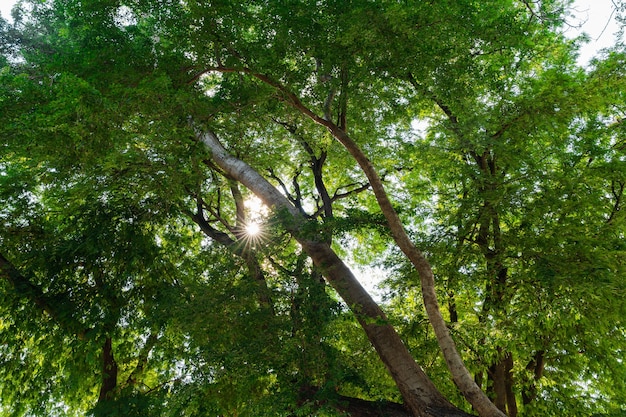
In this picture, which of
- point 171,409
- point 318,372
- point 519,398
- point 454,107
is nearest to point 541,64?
point 454,107

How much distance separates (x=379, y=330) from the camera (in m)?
5.86

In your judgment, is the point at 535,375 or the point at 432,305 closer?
the point at 432,305

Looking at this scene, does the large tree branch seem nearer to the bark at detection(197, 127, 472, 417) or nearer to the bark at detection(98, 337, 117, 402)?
the bark at detection(98, 337, 117, 402)

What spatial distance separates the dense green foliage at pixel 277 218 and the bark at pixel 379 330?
1.06 ft

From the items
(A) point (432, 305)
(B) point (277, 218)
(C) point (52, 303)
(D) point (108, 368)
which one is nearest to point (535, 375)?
(A) point (432, 305)

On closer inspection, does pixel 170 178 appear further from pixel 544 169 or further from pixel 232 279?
pixel 544 169

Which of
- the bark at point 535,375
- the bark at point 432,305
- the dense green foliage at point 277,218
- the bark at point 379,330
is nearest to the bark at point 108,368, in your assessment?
the dense green foliage at point 277,218

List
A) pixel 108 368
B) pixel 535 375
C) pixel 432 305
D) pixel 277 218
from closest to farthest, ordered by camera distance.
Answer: pixel 432 305, pixel 277 218, pixel 108 368, pixel 535 375

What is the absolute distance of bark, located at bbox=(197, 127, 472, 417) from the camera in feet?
17.1

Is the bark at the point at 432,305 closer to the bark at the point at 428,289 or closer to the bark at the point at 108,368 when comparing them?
the bark at the point at 428,289

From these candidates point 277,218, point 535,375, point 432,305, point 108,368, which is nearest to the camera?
point 432,305

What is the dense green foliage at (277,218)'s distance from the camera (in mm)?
5266

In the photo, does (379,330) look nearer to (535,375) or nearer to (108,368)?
(535,375)

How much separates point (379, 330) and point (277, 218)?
2.27 m
